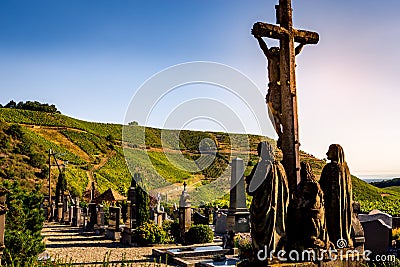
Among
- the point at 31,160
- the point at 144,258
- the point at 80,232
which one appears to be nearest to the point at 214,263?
the point at 144,258

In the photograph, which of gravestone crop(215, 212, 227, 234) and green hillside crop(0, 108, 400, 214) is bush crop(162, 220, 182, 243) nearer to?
gravestone crop(215, 212, 227, 234)

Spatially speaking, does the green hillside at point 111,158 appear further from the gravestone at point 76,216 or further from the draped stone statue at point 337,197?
the draped stone statue at point 337,197

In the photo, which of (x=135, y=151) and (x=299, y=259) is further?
(x=135, y=151)

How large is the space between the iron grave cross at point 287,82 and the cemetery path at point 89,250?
6.43 metres

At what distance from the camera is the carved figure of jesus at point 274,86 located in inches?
355

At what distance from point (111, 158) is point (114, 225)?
51.4 m

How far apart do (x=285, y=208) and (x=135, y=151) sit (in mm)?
75611

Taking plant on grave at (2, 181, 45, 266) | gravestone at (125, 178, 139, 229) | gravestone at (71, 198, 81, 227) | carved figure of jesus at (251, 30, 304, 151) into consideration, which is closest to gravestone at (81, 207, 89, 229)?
gravestone at (71, 198, 81, 227)

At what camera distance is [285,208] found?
767cm

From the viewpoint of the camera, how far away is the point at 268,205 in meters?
7.42

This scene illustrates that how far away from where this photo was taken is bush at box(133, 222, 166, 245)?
19906 mm

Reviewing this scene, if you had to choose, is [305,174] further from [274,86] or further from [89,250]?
[89,250]

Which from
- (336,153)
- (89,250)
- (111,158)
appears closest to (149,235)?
(89,250)

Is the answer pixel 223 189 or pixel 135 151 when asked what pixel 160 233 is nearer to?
pixel 223 189
